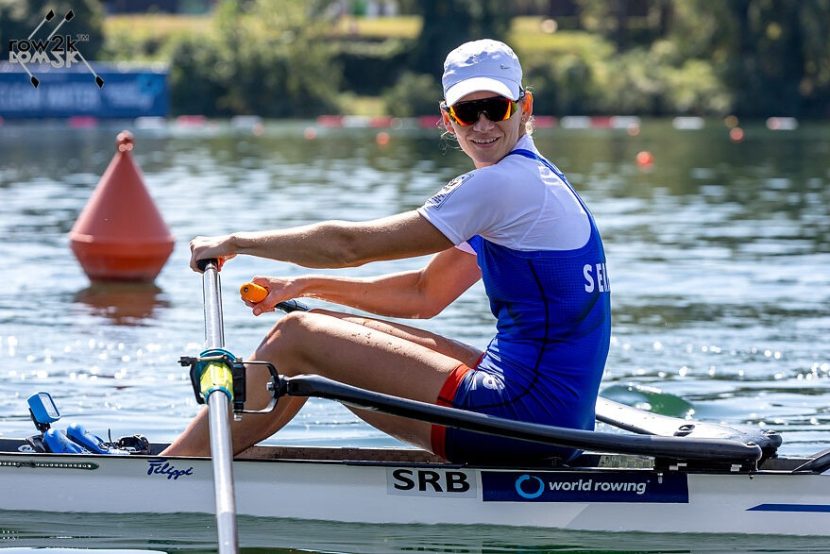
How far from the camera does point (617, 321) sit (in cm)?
1202

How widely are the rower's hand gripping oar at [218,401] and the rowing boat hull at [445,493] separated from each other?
0.53 meters

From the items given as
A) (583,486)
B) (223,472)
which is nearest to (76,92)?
(583,486)

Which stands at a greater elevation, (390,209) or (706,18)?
(706,18)

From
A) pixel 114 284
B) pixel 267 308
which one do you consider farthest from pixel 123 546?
pixel 114 284

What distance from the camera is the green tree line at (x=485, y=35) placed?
64188 mm

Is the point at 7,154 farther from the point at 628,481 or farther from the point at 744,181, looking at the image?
the point at 628,481

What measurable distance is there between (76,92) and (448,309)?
38464 millimetres

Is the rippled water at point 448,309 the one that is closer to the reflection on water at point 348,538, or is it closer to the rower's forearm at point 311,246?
the reflection on water at point 348,538

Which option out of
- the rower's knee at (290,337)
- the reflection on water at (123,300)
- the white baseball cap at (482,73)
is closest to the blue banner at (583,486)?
the rower's knee at (290,337)

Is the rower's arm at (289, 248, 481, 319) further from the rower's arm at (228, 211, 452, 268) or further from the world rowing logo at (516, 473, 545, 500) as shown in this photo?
the world rowing logo at (516, 473, 545, 500)

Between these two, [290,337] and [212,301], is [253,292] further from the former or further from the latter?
[290,337]

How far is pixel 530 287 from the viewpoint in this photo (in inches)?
220

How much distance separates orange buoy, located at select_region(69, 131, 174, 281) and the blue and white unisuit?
7917mm

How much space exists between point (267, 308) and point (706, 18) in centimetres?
6151
